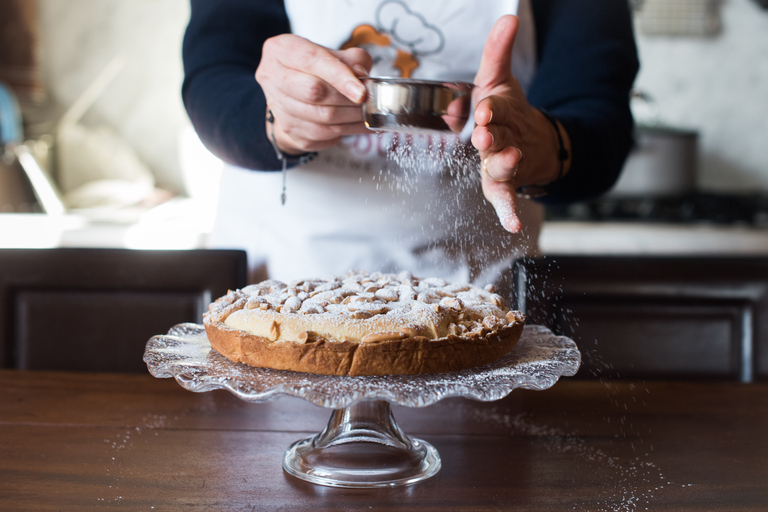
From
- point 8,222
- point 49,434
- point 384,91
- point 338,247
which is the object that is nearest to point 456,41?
point 338,247

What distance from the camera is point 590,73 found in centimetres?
120

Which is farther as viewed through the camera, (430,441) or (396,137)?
(396,137)

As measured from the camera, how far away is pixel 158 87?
10.8 feet

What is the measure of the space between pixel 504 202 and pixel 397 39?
22.0 inches

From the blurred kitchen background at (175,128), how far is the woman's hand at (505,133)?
1.36 m

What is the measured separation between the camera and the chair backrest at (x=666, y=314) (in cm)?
125

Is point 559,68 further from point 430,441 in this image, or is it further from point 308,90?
point 430,441

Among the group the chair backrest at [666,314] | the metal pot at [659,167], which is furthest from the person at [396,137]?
the metal pot at [659,167]

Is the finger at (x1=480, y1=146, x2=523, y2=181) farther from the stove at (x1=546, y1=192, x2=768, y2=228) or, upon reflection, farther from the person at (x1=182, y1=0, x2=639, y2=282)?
the stove at (x1=546, y1=192, x2=768, y2=228)

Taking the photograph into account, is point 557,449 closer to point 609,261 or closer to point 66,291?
point 609,261

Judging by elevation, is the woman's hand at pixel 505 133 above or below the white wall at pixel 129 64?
below

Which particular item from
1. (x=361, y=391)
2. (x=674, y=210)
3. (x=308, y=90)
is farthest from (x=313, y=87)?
(x=674, y=210)

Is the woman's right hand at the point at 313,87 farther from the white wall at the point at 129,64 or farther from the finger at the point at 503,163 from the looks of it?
the white wall at the point at 129,64

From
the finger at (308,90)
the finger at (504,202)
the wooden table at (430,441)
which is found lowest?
the wooden table at (430,441)
